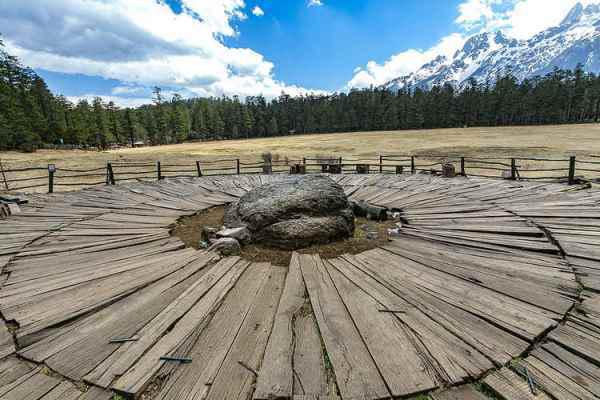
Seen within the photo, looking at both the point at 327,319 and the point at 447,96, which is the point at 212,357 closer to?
the point at 327,319

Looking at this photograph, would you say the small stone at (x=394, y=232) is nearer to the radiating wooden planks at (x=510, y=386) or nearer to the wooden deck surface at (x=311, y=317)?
the wooden deck surface at (x=311, y=317)

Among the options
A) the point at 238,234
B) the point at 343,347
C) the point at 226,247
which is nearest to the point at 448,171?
the point at 238,234

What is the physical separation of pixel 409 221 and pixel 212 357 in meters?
5.96

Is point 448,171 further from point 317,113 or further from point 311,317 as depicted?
point 317,113

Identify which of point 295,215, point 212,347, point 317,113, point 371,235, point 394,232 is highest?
→ point 317,113

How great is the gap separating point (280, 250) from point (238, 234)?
3.34 ft

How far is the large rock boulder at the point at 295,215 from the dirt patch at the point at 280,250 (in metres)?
0.21

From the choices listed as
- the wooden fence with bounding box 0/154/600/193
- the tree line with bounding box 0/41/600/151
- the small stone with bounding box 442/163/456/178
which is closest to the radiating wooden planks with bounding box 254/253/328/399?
the wooden fence with bounding box 0/154/600/193

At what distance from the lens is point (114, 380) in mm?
2553

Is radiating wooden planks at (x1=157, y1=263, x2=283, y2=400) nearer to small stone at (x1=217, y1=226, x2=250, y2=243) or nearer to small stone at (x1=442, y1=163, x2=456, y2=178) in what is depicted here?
small stone at (x1=217, y1=226, x2=250, y2=243)

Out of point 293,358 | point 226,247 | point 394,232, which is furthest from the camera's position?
point 394,232

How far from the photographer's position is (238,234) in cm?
630

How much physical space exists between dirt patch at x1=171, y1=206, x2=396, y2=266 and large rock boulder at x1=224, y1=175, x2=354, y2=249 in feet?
0.69

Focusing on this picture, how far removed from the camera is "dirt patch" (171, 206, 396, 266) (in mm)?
5871
